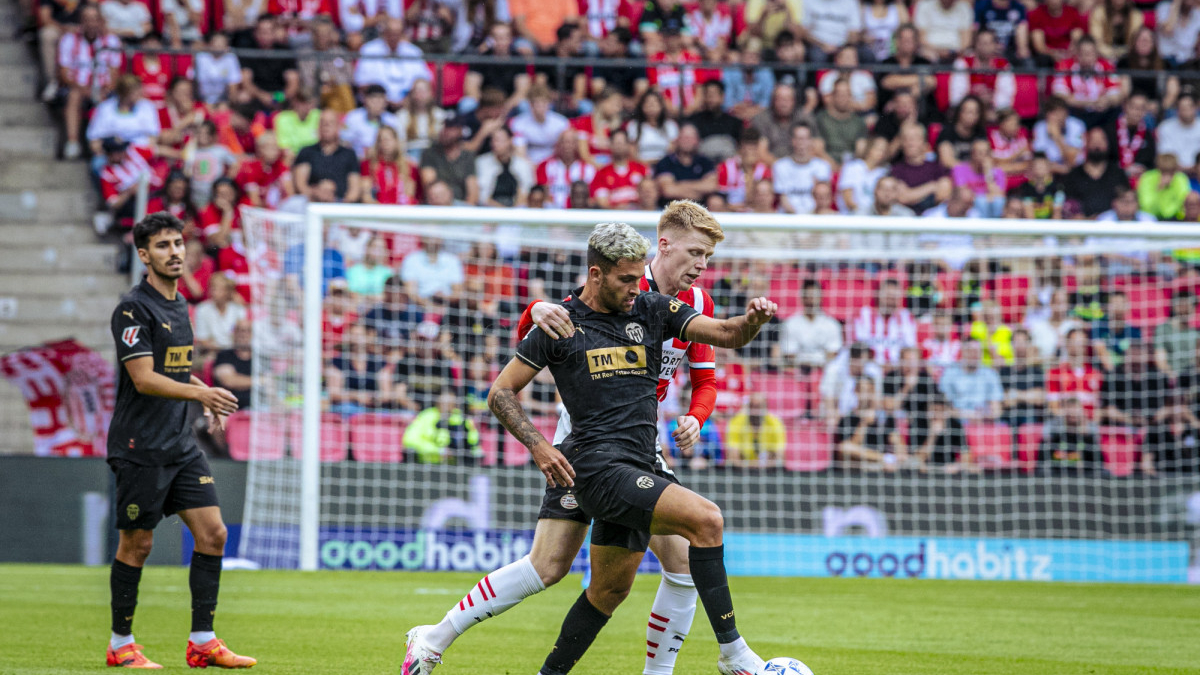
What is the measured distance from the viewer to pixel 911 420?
14289mm

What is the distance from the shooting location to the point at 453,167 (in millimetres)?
16797

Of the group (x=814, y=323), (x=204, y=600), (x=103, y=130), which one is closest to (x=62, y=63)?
(x=103, y=130)

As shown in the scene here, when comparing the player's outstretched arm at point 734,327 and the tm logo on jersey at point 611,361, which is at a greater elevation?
the player's outstretched arm at point 734,327

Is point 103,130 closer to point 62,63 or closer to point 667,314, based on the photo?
point 62,63

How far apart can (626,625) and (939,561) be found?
5429 mm

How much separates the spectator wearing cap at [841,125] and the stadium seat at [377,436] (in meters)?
7.00

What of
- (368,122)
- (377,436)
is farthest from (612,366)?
(368,122)

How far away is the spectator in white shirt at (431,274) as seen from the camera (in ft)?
48.6

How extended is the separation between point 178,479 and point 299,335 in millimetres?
7482

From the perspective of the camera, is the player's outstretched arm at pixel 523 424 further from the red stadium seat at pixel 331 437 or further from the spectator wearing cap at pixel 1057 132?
the spectator wearing cap at pixel 1057 132

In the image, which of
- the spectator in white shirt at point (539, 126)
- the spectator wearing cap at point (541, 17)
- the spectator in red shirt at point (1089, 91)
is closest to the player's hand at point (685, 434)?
the spectator in white shirt at point (539, 126)

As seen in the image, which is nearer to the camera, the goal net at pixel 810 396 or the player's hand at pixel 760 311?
the player's hand at pixel 760 311

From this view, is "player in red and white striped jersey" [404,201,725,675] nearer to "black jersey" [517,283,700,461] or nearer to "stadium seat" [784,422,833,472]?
"black jersey" [517,283,700,461]

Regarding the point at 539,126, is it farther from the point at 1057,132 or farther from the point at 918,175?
the point at 1057,132
